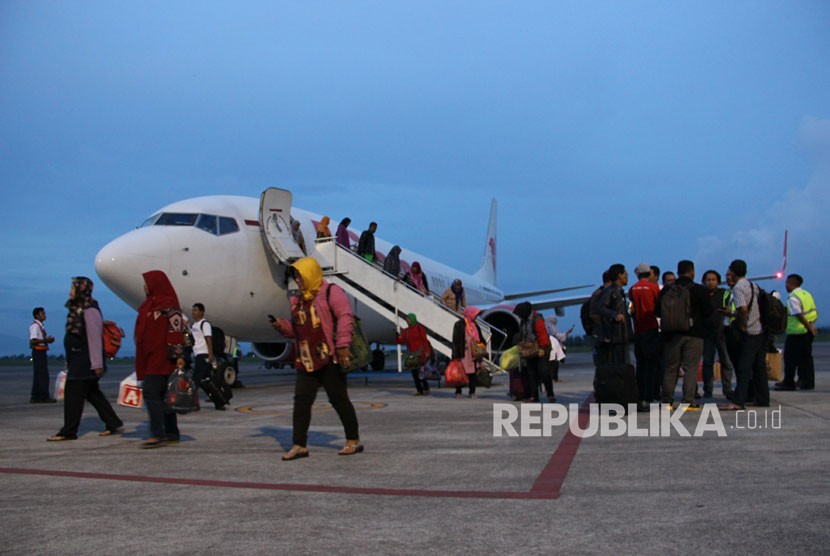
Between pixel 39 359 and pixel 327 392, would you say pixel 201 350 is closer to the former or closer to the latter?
pixel 39 359

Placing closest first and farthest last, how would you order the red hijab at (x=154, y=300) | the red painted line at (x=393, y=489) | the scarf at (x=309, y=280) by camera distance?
1. the red painted line at (x=393, y=489)
2. the scarf at (x=309, y=280)
3. the red hijab at (x=154, y=300)

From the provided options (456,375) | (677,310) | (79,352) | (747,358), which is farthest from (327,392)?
(456,375)

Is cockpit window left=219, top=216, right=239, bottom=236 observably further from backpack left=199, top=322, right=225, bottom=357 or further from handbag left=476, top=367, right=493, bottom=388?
handbag left=476, top=367, right=493, bottom=388

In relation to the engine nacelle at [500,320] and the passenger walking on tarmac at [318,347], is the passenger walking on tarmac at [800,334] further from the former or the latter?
the engine nacelle at [500,320]

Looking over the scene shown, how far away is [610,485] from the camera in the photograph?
5.70 m

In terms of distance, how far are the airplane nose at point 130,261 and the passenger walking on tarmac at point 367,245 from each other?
5648 mm

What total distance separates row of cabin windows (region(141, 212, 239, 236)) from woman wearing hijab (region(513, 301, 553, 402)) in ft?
20.9

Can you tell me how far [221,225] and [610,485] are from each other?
12.3 meters

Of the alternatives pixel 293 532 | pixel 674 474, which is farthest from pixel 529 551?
pixel 674 474

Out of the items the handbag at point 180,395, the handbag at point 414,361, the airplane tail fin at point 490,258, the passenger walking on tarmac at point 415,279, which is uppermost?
the airplane tail fin at point 490,258

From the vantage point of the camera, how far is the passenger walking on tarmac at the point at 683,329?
1051 centimetres

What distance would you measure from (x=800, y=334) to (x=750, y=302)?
420 centimetres

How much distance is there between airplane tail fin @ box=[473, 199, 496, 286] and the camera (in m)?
43.7

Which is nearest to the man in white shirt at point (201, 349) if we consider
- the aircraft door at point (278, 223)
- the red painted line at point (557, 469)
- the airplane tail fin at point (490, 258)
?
the aircraft door at point (278, 223)
